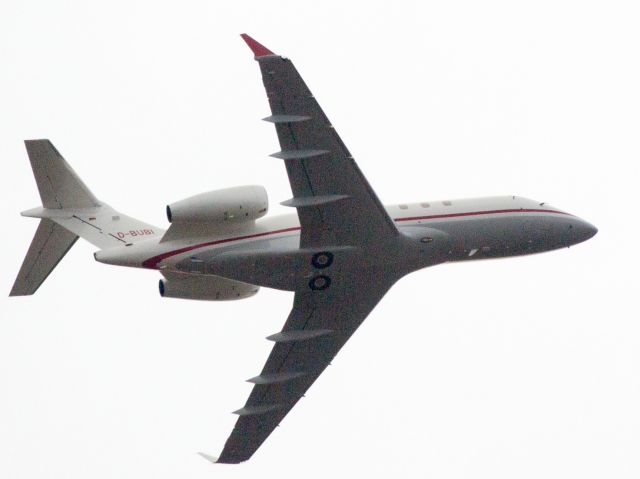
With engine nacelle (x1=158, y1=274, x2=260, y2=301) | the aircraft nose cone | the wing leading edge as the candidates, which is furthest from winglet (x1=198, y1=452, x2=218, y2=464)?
the aircraft nose cone

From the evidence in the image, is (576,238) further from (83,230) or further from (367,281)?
(83,230)

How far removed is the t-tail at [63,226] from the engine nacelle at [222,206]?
3.57 meters

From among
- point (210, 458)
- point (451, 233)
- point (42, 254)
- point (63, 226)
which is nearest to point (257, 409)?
point (210, 458)

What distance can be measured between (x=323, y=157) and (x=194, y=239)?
4912 mm

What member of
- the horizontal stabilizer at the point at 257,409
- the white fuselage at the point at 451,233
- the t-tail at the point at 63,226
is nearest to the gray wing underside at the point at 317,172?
the white fuselage at the point at 451,233

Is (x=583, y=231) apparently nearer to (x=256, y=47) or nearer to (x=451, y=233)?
(x=451, y=233)

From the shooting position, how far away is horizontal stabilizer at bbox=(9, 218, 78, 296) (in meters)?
41.5

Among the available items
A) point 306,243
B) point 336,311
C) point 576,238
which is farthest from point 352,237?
point 576,238

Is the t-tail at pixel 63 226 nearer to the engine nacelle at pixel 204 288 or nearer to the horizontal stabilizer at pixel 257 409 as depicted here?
the engine nacelle at pixel 204 288

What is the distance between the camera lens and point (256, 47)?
114 feet

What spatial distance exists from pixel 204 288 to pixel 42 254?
5160 millimetres

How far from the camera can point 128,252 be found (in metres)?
39.7

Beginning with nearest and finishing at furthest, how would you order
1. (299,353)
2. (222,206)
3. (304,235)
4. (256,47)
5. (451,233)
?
(256,47) < (222,206) < (304,235) < (451,233) < (299,353)

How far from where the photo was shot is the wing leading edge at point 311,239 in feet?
119
